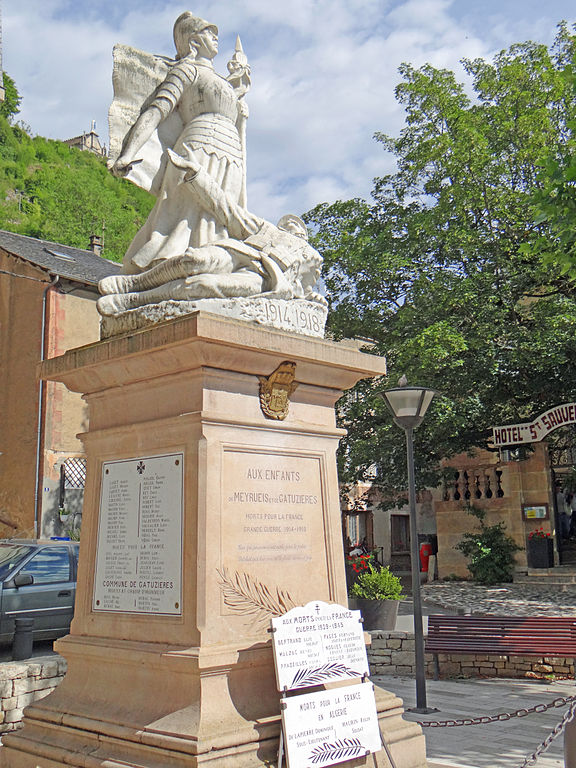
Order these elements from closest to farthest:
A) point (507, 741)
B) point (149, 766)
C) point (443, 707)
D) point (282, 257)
A: point (149, 766), point (282, 257), point (507, 741), point (443, 707)

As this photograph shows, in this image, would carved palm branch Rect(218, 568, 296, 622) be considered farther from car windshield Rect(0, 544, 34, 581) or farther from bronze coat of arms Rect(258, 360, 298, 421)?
car windshield Rect(0, 544, 34, 581)

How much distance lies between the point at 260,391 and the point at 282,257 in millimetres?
1006

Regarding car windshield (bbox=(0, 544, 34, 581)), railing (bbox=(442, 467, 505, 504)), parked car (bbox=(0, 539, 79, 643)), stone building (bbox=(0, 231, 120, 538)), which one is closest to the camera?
parked car (bbox=(0, 539, 79, 643))

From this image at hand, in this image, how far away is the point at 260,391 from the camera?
454 centimetres

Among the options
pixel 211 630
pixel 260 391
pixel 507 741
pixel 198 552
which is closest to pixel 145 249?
pixel 260 391

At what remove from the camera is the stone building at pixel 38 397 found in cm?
2464

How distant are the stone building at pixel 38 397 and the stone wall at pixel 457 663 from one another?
16.3m

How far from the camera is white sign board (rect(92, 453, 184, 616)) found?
418 centimetres

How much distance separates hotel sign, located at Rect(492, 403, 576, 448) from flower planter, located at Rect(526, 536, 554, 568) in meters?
2.67

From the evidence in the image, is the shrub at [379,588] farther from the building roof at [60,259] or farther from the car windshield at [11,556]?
the building roof at [60,259]

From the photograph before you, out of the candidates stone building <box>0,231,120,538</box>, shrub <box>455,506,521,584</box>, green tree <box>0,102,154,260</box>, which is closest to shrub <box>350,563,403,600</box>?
shrub <box>455,506,521,584</box>

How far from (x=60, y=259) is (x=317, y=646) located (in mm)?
27025

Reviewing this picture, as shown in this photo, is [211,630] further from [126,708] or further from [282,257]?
[282,257]

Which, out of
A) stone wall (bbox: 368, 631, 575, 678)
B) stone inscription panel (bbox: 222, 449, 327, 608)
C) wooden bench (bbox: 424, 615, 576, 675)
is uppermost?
stone inscription panel (bbox: 222, 449, 327, 608)
